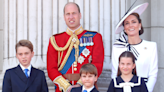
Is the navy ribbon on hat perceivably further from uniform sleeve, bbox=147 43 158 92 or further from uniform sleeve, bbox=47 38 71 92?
uniform sleeve, bbox=47 38 71 92

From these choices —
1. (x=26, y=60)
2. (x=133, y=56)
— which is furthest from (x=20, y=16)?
(x=133, y=56)

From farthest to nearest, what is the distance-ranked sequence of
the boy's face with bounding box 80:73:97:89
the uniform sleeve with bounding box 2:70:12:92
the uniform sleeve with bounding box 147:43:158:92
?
the uniform sleeve with bounding box 147:43:158:92, the uniform sleeve with bounding box 2:70:12:92, the boy's face with bounding box 80:73:97:89

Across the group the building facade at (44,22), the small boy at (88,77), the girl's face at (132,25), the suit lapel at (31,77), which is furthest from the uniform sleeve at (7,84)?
the girl's face at (132,25)

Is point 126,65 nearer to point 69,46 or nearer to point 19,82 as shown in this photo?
point 69,46

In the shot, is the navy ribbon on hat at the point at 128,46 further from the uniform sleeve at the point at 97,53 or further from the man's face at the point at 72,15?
the man's face at the point at 72,15

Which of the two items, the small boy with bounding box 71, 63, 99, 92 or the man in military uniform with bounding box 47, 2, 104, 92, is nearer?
the small boy with bounding box 71, 63, 99, 92

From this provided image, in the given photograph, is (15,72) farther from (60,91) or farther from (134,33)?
(134,33)

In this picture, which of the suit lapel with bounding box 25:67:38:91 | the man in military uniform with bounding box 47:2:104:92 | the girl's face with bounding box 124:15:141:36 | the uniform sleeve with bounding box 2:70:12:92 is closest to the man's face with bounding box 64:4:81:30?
the man in military uniform with bounding box 47:2:104:92

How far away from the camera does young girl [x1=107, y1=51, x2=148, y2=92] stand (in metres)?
3.93

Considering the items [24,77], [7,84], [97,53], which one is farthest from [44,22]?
[7,84]

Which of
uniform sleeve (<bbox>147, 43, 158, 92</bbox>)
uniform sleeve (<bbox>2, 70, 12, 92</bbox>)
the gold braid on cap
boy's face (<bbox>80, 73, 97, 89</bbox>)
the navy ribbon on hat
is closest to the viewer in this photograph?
boy's face (<bbox>80, 73, 97, 89</bbox>)

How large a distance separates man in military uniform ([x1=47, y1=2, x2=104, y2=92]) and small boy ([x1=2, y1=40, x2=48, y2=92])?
26cm

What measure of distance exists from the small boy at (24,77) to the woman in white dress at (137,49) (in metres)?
1.04

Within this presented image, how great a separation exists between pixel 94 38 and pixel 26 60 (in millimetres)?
1025
